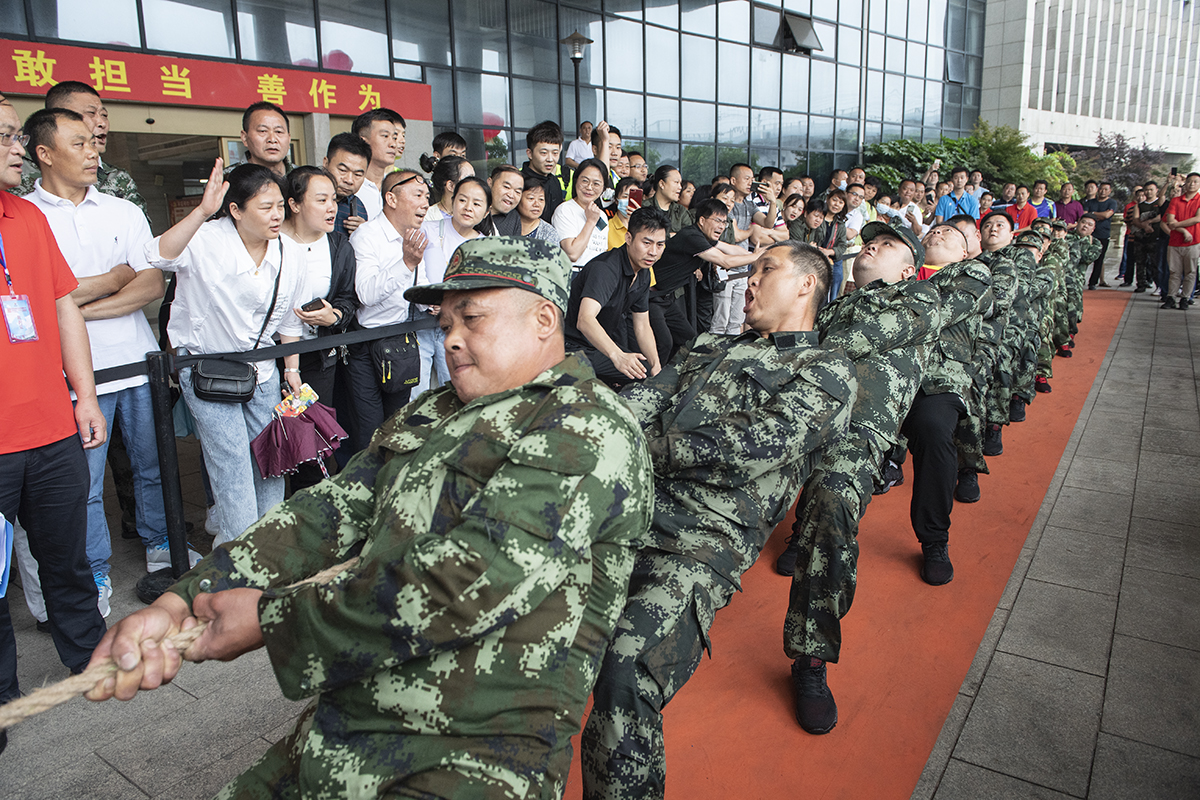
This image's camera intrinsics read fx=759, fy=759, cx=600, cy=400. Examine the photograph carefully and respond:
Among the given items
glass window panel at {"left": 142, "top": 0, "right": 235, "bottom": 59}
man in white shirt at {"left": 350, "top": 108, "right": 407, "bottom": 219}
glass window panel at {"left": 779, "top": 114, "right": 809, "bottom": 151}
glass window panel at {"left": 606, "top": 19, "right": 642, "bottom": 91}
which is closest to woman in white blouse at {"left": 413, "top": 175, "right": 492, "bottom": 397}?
man in white shirt at {"left": 350, "top": 108, "right": 407, "bottom": 219}

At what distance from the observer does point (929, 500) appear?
363 cm

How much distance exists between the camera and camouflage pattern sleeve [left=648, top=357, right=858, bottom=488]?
2332mm

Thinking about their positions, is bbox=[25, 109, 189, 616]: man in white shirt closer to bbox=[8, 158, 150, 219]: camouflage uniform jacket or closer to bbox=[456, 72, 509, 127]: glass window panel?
bbox=[8, 158, 150, 219]: camouflage uniform jacket

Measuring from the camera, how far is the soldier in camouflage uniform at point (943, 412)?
3.63 meters

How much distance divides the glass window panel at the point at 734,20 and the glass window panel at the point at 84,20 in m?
11.2

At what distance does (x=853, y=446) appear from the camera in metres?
3.09

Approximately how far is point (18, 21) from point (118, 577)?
6.46 meters

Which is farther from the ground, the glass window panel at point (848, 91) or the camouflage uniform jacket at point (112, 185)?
the glass window panel at point (848, 91)

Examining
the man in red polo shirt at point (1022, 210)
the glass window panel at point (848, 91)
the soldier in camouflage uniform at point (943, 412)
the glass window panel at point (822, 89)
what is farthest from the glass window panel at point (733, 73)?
the soldier in camouflage uniform at point (943, 412)

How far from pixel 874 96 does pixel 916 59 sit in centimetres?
282

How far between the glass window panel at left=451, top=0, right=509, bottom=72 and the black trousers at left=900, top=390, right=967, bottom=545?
31.4 ft

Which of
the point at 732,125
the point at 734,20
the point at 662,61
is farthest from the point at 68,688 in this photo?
the point at 734,20

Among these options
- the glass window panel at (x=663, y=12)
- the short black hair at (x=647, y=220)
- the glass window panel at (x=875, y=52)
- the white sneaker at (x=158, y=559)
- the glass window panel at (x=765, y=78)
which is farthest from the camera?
the glass window panel at (x=875, y=52)

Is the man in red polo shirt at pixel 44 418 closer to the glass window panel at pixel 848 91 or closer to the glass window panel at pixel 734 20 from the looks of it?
the glass window panel at pixel 734 20
